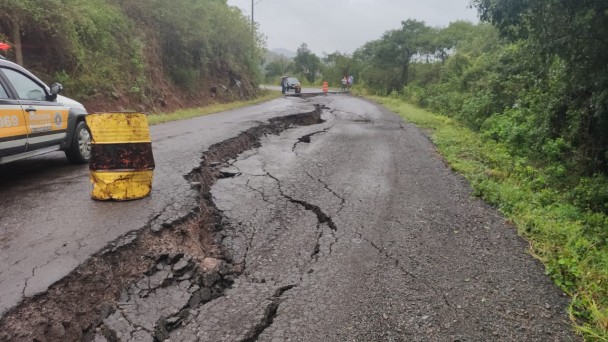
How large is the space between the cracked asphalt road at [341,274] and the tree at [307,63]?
2486 inches

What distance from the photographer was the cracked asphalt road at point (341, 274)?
2.94 m

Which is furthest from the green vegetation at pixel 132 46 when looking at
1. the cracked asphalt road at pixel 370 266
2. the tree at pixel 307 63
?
the tree at pixel 307 63

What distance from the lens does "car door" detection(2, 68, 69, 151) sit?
5504 millimetres

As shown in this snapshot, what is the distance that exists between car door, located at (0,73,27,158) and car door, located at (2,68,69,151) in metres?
0.09

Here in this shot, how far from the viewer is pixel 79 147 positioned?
6629 millimetres

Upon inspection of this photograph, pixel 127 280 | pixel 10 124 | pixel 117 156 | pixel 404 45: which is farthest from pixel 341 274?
pixel 404 45

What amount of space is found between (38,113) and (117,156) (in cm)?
174

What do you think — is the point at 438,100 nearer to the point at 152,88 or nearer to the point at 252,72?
the point at 152,88

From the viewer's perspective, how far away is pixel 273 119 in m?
13.0

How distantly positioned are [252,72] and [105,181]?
29.5 metres

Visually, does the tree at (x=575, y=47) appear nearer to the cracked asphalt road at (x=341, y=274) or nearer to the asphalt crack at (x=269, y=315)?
the cracked asphalt road at (x=341, y=274)

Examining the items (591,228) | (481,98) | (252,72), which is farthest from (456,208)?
(252,72)

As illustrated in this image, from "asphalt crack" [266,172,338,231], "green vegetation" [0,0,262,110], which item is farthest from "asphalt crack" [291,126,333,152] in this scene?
"green vegetation" [0,0,262,110]

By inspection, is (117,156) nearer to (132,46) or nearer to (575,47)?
(575,47)
